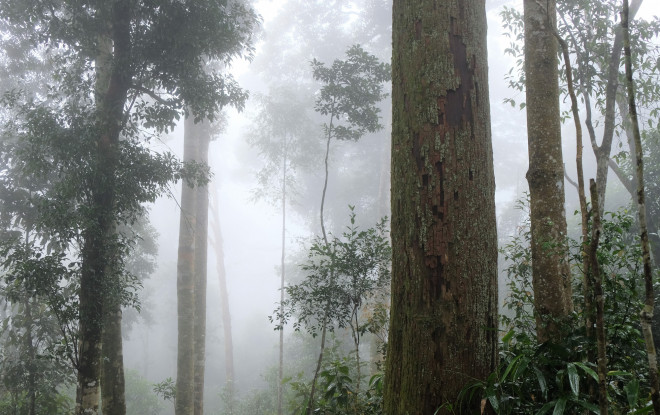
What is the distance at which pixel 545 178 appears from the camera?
Answer: 3215mm

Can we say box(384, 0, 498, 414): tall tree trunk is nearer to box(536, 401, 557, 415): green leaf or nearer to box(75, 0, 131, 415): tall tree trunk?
box(536, 401, 557, 415): green leaf

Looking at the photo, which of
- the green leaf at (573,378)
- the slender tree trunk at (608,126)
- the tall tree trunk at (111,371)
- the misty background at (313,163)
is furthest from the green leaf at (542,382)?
the misty background at (313,163)

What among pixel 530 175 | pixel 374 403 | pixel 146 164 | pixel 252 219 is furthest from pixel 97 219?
pixel 252 219

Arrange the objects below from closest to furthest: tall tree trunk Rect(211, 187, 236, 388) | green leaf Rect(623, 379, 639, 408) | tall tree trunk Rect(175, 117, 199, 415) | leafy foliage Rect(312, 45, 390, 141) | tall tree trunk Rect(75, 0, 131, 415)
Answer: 1. green leaf Rect(623, 379, 639, 408)
2. tall tree trunk Rect(75, 0, 131, 415)
3. leafy foliage Rect(312, 45, 390, 141)
4. tall tree trunk Rect(175, 117, 199, 415)
5. tall tree trunk Rect(211, 187, 236, 388)

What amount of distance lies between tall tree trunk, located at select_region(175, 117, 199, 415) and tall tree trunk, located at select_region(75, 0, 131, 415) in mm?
2840

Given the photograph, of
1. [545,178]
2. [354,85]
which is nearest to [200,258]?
[354,85]

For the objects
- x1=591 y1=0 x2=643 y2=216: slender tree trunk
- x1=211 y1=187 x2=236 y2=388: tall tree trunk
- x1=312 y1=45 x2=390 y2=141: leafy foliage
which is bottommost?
x1=211 y1=187 x2=236 y2=388: tall tree trunk

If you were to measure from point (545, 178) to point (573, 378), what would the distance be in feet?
5.50

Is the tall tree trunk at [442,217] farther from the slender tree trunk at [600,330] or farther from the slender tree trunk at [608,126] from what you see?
the slender tree trunk at [608,126]

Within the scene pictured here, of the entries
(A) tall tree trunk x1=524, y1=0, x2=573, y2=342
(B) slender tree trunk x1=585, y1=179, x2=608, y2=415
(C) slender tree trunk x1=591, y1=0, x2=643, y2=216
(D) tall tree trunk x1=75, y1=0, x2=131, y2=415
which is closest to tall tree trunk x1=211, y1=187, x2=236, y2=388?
(D) tall tree trunk x1=75, y1=0, x2=131, y2=415

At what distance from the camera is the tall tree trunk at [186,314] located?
28.6 feet

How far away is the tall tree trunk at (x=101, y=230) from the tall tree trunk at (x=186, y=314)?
9.32 feet

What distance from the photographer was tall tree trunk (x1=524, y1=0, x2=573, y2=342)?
9.70 ft

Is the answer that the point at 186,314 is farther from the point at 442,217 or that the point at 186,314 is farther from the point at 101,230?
the point at 442,217
